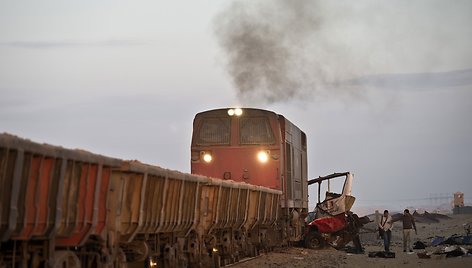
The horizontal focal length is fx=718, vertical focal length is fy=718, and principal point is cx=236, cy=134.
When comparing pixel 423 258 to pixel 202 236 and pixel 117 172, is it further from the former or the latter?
pixel 117 172

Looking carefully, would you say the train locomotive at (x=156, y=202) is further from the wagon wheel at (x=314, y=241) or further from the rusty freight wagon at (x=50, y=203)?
the wagon wheel at (x=314, y=241)

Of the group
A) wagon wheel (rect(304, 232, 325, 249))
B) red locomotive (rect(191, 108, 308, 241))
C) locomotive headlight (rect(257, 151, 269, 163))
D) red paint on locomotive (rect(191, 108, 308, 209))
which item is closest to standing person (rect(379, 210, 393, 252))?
wagon wheel (rect(304, 232, 325, 249))

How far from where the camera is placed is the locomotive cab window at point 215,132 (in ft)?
75.6

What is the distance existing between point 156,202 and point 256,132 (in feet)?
36.7

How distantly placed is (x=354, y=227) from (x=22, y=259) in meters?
20.0

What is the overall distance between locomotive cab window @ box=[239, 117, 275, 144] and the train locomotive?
0.11ft

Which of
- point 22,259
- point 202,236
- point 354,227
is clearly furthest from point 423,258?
point 22,259

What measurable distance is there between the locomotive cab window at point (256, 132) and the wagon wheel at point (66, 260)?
13.8m

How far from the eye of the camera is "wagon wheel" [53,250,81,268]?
353 inches

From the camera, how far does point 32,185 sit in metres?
8.09

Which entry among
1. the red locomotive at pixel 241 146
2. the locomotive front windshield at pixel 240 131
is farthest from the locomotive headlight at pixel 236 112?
the locomotive front windshield at pixel 240 131

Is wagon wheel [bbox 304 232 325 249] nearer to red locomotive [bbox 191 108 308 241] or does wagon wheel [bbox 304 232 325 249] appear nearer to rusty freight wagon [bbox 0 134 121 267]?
red locomotive [bbox 191 108 308 241]

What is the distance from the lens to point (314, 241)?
27.3 m

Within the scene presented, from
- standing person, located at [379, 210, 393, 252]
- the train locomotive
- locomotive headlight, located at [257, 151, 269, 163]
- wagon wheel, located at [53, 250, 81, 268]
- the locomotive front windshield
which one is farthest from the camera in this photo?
standing person, located at [379, 210, 393, 252]
